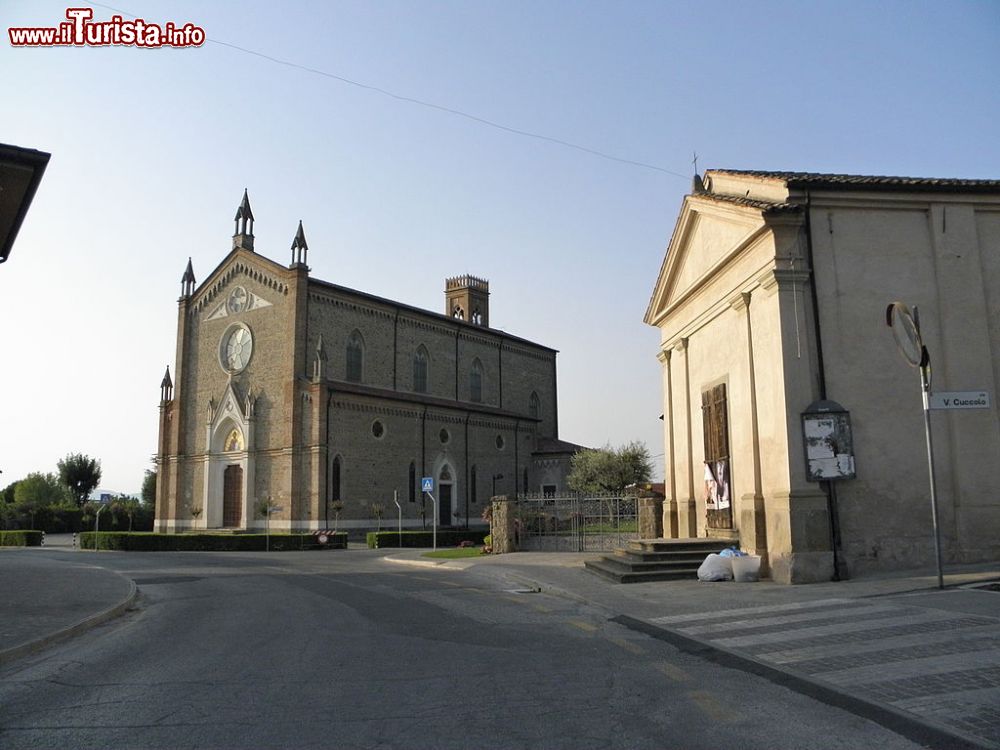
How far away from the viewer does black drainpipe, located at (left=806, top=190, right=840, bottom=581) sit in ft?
45.5

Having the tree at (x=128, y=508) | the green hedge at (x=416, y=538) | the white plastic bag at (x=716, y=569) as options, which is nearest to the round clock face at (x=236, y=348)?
the green hedge at (x=416, y=538)

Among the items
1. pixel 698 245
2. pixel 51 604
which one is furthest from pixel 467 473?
pixel 51 604

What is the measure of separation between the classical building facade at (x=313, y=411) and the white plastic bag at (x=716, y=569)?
2798 cm

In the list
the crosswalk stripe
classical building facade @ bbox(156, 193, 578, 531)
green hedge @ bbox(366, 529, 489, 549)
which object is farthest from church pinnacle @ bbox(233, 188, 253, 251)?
the crosswalk stripe

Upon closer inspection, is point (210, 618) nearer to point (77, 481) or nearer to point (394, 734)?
point (394, 734)

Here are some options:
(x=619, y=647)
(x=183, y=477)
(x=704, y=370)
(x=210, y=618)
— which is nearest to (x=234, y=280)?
(x=183, y=477)

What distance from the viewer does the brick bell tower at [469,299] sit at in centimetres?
6109

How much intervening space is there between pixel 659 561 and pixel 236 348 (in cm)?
3530

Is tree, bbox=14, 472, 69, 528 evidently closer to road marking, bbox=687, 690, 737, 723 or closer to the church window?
the church window

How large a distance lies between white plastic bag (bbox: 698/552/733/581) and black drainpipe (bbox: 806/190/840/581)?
6.04ft

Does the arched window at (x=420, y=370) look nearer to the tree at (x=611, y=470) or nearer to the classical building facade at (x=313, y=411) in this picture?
the classical building facade at (x=313, y=411)

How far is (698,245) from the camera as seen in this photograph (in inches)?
770

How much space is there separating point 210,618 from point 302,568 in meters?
11.3

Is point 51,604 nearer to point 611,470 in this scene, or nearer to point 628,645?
point 628,645
